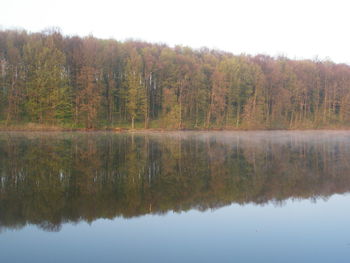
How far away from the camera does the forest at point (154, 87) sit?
57.4m

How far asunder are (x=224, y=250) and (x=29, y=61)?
196ft

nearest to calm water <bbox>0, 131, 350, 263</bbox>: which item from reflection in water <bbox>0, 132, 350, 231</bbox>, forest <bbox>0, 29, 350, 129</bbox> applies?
reflection in water <bbox>0, 132, 350, 231</bbox>

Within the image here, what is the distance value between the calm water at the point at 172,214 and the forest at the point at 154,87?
4274 cm

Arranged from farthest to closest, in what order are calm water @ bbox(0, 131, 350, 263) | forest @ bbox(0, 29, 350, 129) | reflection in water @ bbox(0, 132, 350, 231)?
forest @ bbox(0, 29, 350, 129), reflection in water @ bbox(0, 132, 350, 231), calm water @ bbox(0, 131, 350, 263)

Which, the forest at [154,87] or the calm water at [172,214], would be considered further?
the forest at [154,87]

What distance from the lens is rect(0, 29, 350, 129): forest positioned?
188 ft

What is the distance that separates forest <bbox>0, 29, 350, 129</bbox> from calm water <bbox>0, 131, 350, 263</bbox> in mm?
42736

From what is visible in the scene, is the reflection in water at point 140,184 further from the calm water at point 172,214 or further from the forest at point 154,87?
the forest at point 154,87

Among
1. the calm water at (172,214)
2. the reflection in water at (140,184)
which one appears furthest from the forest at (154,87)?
the calm water at (172,214)

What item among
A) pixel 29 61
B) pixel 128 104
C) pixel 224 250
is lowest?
pixel 224 250

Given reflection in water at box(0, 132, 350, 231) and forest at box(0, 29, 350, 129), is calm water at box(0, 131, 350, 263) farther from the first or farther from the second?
forest at box(0, 29, 350, 129)

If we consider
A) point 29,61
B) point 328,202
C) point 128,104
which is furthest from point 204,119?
point 328,202

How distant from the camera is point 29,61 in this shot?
5831 cm

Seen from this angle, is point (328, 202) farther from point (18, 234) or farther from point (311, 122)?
point (311, 122)
